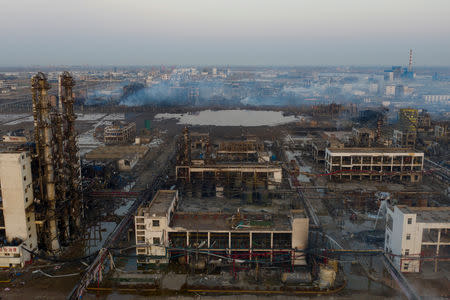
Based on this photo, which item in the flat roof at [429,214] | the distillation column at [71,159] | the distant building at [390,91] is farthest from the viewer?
the distant building at [390,91]

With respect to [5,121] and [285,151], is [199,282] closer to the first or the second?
[285,151]

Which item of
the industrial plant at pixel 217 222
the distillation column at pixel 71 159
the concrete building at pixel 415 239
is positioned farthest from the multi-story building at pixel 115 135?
the concrete building at pixel 415 239

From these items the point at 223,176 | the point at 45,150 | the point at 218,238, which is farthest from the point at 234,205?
the point at 45,150

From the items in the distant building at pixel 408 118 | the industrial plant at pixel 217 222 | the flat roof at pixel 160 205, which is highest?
the distant building at pixel 408 118

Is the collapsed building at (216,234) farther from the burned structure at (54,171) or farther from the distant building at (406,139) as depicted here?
the distant building at (406,139)

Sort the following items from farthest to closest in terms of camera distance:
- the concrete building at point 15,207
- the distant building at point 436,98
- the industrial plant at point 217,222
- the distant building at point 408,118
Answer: the distant building at point 436,98
the distant building at point 408,118
the concrete building at point 15,207
the industrial plant at point 217,222
